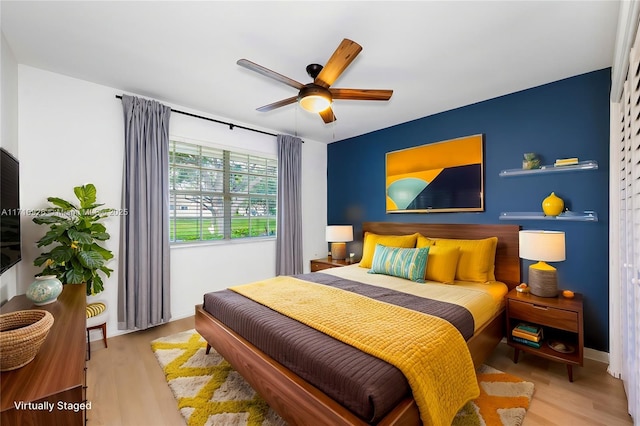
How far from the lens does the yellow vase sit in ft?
8.44

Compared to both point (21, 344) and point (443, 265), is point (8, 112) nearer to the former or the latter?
point (21, 344)

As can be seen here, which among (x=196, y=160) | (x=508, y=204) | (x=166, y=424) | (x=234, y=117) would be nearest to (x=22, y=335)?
(x=166, y=424)

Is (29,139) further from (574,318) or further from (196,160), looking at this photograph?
(574,318)

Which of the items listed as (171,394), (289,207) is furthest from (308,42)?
(171,394)

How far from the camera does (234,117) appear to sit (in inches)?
147

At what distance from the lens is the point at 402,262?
115 inches

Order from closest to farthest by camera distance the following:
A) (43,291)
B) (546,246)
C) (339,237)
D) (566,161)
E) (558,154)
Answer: (43,291), (546,246), (566,161), (558,154), (339,237)

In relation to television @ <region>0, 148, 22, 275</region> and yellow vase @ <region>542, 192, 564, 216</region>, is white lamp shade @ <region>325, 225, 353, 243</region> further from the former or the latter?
television @ <region>0, 148, 22, 275</region>

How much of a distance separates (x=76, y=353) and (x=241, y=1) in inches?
80.5

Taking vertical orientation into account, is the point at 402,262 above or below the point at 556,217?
below

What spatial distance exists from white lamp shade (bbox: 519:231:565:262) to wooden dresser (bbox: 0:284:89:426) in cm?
301

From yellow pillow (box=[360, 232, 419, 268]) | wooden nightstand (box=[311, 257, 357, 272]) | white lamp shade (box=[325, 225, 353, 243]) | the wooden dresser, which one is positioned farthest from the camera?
white lamp shade (box=[325, 225, 353, 243])

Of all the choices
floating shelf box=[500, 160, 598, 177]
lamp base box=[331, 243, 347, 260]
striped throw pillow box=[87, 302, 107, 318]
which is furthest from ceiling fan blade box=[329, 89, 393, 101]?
striped throw pillow box=[87, 302, 107, 318]

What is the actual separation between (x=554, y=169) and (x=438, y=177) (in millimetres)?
1124
